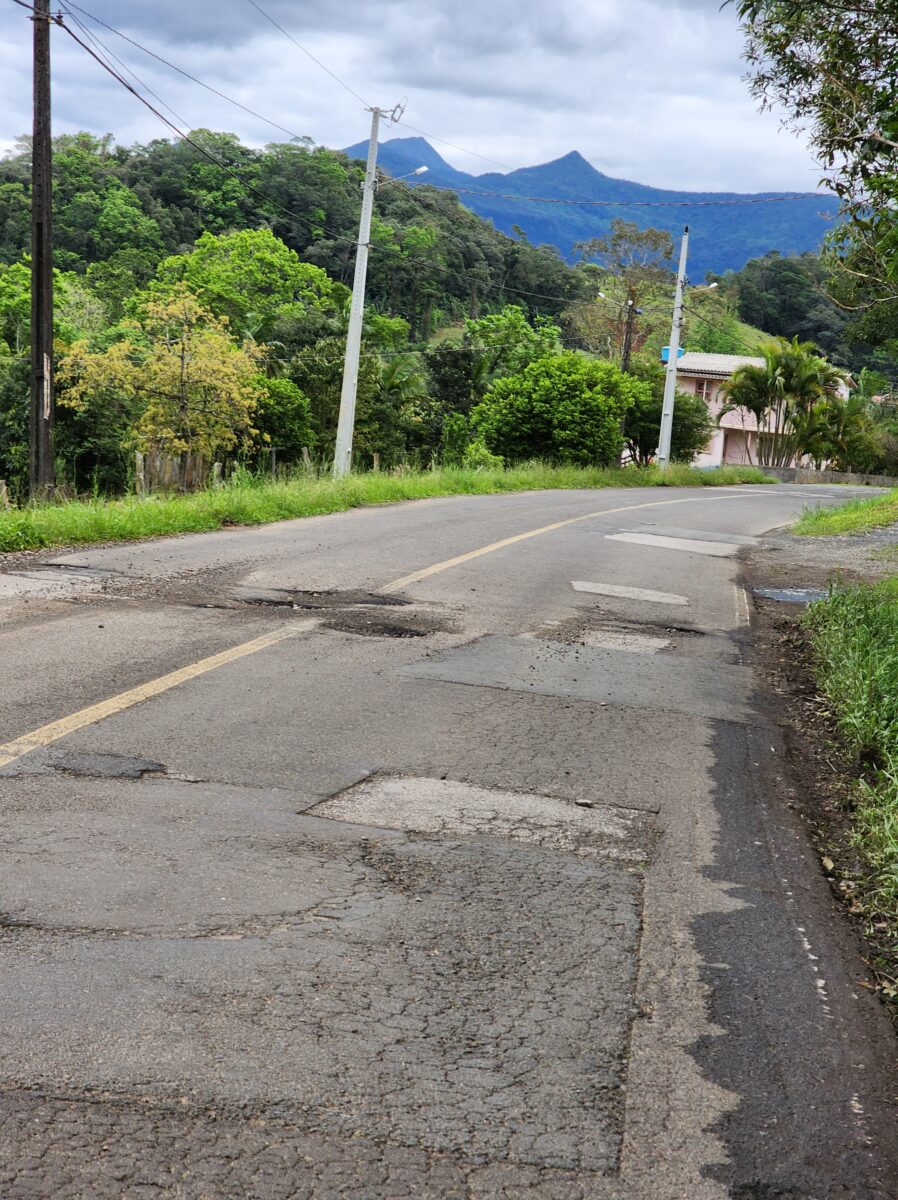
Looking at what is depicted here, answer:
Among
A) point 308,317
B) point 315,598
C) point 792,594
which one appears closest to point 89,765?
point 315,598

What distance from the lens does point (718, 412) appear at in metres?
77.8

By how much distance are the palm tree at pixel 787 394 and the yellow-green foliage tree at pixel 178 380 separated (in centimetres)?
3329

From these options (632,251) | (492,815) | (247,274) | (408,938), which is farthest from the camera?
(632,251)

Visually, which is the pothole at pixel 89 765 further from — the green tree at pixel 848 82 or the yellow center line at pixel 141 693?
the green tree at pixel 848 82

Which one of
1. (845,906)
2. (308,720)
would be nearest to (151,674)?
(308,720)

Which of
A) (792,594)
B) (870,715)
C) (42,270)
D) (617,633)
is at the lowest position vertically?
(792,594)

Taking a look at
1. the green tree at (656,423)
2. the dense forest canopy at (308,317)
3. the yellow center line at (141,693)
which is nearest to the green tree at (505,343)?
the dense forest canopy at (308,317)

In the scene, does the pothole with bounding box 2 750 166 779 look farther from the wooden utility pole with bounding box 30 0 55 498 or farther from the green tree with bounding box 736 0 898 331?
the wooden utility pole with bounding box 30 0 55 498

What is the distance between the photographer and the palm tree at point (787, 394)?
63.6m

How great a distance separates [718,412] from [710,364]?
135 inches

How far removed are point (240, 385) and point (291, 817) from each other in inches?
1302

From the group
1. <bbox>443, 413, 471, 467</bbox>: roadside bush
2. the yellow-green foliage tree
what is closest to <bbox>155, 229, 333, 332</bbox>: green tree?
<bbox>443, 413, 471, 467</bbox>: roadside bush

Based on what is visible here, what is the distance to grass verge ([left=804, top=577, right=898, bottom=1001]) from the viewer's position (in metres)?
4.58

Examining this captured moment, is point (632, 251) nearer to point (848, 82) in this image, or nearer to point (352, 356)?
point (352, 356)
